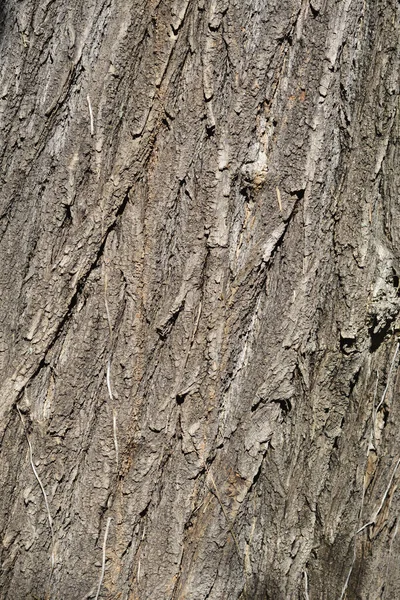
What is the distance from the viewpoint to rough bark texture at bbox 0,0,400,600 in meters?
1.79

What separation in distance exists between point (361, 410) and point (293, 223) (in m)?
0.61

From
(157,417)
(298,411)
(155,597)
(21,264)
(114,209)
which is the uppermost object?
(114,209)

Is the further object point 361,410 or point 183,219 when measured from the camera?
point 361,410

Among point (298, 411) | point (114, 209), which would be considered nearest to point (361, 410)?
point (298, 411)

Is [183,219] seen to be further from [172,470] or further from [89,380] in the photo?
[172,470]

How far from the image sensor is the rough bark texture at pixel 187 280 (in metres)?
1.79

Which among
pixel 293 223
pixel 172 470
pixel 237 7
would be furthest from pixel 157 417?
pixel 237 7

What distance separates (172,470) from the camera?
190cm

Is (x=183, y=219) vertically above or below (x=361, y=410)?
above

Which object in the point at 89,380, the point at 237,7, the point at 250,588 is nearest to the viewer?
the point at 237,7

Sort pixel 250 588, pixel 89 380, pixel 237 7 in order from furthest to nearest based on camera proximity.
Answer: pixel 250 588, pixel 89 380, pixel 237 7

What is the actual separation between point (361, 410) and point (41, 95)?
1.30m

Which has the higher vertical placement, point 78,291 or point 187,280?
point 187,280

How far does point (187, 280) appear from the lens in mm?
1846
